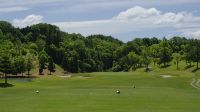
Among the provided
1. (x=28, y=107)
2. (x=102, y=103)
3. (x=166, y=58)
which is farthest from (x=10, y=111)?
(x=166, y=58)

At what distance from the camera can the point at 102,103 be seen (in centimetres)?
5122

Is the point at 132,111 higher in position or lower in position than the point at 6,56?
lower

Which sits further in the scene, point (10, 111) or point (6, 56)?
point (6, 56)

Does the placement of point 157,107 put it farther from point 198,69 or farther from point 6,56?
point 198,69

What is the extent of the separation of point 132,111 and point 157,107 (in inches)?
190

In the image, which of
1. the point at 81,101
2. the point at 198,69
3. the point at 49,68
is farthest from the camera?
the point at 49,68

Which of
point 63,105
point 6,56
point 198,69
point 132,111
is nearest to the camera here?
point 132,111

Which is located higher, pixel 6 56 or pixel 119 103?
pixel 6 56

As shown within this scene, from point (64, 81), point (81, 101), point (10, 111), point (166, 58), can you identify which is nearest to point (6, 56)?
point (64, 81)

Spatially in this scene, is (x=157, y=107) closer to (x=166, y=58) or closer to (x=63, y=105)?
(x=63, y=105)

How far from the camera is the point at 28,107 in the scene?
47812 millimetres

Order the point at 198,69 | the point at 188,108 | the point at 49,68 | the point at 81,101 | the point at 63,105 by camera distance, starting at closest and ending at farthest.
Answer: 1. the point at 188,108
2. the point at 63,105
3. the point at 81,101
4. the point at 198,69
5. the point at 49,68

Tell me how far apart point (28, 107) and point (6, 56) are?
5619 centimetres

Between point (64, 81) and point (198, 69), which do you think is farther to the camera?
point (198, 69)
